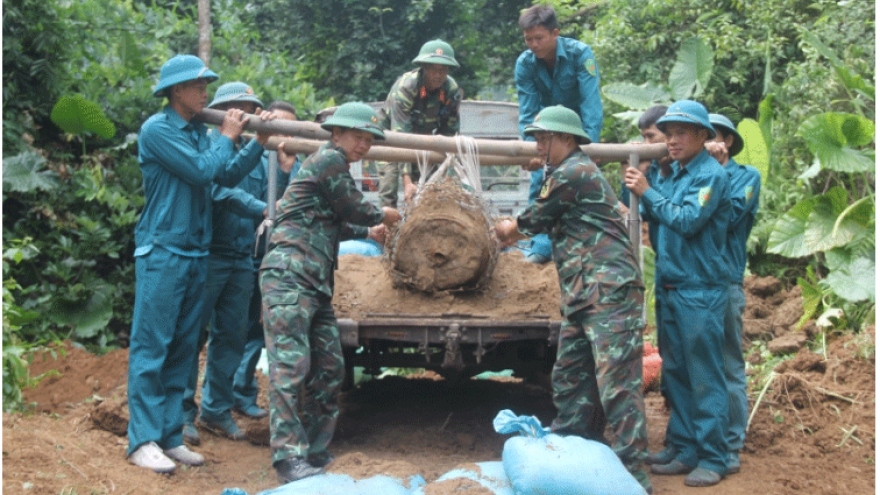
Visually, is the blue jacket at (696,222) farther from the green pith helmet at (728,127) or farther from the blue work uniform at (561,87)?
the blue work uniform at (561,87)

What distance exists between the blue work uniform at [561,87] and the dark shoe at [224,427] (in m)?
2.34

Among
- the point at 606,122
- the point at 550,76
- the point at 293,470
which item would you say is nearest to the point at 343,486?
the point at 293,470

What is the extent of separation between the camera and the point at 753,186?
5.64m

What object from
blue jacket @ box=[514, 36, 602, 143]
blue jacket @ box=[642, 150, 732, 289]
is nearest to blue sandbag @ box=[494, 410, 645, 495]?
blue jacket @ box=[642, 150, 732, 289]

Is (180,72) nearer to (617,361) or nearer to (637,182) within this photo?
(637,182)

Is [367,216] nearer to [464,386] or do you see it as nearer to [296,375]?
[296,375]

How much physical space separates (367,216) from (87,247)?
4.57 metres

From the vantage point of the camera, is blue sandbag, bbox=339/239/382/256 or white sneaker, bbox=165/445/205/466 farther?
blue sandbag, bbox=339/239/382/256

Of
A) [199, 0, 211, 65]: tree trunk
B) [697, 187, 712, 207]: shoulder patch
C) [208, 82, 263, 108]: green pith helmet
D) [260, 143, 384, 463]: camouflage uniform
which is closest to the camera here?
[260, 143, 384, 463]: camouflage uniform

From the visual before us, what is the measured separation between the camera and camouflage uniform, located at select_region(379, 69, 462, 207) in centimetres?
721

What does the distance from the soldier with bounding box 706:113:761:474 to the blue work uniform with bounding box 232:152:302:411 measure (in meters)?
2.79

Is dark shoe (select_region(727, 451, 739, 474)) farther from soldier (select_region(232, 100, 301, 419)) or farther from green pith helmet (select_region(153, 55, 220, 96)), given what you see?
green pith helmet (select_region(153, 55, 220, 96))

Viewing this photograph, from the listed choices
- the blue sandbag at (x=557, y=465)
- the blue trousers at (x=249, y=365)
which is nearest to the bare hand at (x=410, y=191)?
the blue trousers at (x=249, y=365)

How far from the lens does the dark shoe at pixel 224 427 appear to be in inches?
247
